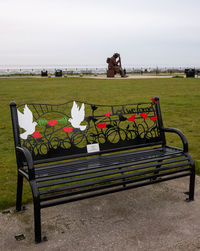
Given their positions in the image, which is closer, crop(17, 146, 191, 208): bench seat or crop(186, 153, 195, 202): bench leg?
crop(17, 146, 191, 208): bench seat

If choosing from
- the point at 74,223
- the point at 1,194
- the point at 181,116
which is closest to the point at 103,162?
the point at 74,223

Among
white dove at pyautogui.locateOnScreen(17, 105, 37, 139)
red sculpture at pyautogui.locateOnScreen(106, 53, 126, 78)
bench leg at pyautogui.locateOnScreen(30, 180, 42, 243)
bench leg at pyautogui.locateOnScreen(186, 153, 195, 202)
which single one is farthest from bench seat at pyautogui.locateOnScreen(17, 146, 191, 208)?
red sculpture at pyautogui.locateOnScreen(106, 53, 126, 78)

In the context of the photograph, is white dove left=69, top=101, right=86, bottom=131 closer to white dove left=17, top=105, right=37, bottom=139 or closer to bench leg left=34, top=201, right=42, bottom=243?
white dove left=17, top=105, right=37, bottom=139

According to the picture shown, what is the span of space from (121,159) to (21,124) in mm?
1175

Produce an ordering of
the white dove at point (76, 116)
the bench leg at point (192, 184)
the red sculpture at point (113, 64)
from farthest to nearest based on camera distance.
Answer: the red sculpture at point (113, 64)
the white dove at point (76, 116)
the bench leg at point (192, 184)

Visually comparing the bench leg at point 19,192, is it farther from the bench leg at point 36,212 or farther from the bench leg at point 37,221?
the bench leg at point 37,221

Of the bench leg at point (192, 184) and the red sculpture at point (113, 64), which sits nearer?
the bench leg at point (192, 184)

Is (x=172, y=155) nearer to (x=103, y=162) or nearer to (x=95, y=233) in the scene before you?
(x=103, y=162)

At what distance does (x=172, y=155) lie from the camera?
3.65 metres

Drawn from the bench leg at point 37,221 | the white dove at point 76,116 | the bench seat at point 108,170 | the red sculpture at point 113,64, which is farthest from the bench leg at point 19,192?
the red sculpture at point 113,64

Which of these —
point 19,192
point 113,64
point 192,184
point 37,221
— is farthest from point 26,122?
point 113,64

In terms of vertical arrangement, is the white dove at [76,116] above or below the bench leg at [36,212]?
above

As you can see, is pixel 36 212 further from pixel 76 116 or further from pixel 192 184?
pixel 192 184

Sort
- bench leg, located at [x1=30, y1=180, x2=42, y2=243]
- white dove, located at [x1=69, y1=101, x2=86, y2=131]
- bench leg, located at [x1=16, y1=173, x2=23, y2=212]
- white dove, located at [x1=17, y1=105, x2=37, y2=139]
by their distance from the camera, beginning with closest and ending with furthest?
1. bench leg, located at [x1=30, y1=180, x2=42, y2=243]
2. bench leg, located at [x1=16, y1=173, x2=23, y2=212]
3. white dove, located at [x1=17, y1=105, x2=37, y2=139]
4. white dove, located at [x1=69, y1=101, x2=86, y2=131]
